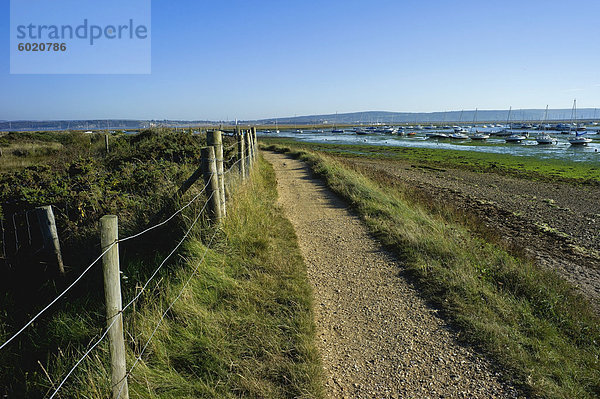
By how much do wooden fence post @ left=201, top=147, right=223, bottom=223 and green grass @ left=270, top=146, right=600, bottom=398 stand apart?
3229 millimetres

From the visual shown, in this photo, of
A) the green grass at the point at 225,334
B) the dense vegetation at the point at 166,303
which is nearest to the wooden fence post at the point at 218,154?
the dense vegetation at the point at 166,303

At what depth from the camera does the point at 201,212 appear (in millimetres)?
5480

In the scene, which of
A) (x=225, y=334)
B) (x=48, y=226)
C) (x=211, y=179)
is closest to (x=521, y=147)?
(x=211, y=179)

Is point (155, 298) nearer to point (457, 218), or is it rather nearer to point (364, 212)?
point (364, 212)

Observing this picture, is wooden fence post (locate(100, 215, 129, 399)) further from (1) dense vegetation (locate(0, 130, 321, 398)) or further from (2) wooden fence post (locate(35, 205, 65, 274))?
(2) wooden fence post (locate(35, 205, 65, 274))

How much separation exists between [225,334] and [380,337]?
1.71 m

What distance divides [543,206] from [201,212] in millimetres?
15267

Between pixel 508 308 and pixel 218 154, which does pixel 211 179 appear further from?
pixel 508 308

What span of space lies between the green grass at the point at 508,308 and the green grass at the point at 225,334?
6.17 ft

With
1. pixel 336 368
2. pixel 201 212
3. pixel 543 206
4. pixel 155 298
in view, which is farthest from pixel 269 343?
pixel 543 206

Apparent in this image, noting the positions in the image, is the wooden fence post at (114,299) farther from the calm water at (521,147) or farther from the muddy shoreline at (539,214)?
the calm water at (521,147)

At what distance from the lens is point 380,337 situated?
13.1ft

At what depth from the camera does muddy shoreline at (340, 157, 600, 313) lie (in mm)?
8680

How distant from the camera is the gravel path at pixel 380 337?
3.25 meters
